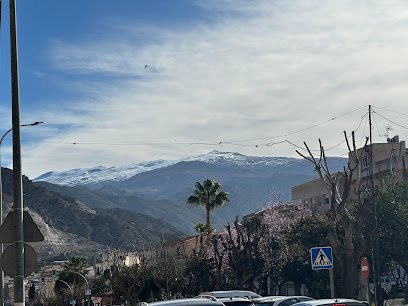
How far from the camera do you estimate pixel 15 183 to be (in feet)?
40.6

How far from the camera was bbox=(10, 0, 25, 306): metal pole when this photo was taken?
11.7 metres

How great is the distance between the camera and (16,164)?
1234 centimetres

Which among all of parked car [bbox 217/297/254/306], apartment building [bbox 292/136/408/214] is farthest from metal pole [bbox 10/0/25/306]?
apartment building [bbox 292/136/408/214]

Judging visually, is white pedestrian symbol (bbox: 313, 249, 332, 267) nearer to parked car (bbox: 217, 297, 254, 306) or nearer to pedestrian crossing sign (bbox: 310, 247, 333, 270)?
pedestrian crossing sign (bbox: 310, 247, 333, 270)

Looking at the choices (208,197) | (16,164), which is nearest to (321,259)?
(16,164)

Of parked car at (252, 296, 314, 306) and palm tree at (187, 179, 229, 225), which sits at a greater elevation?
palm tree at (187, 179, 229, 225)

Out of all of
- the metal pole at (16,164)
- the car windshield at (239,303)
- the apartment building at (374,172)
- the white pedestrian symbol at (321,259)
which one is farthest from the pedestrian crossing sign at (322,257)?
the apartment building at (374,172)

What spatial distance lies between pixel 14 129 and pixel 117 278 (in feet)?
197

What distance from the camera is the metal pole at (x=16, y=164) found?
1166cm

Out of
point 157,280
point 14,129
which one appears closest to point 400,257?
point 157,280

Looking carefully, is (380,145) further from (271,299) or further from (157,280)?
(271,299)

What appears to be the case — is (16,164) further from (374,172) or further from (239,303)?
(374,172)

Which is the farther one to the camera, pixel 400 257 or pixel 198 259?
pixel 198 259

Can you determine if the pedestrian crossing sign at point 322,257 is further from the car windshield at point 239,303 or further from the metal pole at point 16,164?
the metal pole at point 16,164
